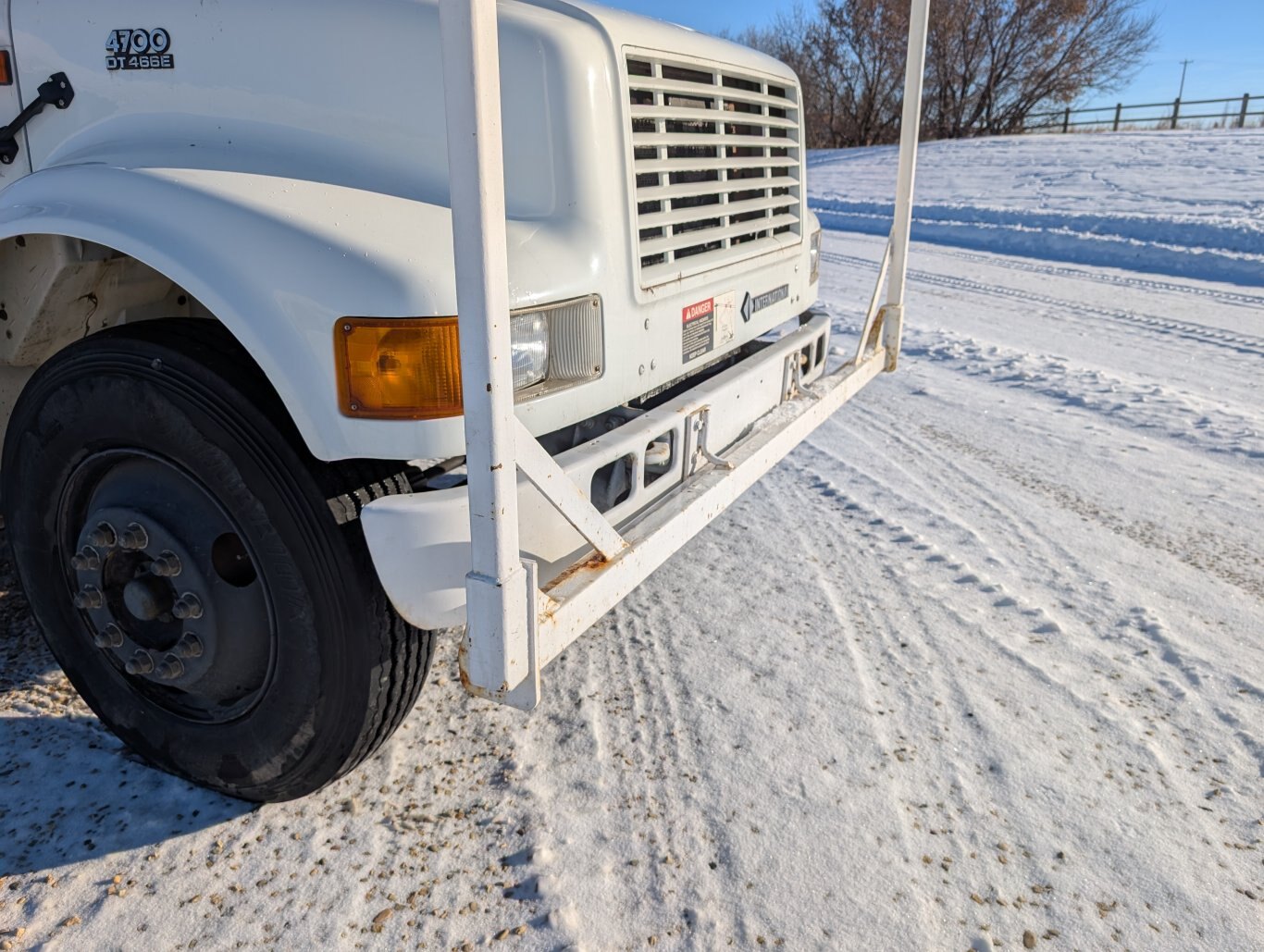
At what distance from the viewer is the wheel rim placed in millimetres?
2225

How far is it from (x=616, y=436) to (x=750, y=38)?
29071 millimetres

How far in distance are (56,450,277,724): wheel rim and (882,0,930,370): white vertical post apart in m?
2.95

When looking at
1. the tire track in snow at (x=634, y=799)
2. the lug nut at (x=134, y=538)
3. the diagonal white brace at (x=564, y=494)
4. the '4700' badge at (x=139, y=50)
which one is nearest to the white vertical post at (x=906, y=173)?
the tire track in snow at (x=634, y=799)

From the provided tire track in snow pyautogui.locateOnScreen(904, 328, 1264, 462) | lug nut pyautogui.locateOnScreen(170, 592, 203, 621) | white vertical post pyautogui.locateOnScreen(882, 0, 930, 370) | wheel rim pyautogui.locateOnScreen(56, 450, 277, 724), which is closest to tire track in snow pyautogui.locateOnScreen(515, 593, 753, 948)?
wheel rim pyautogui.locateOnScreen(56, 450, 277, 724)

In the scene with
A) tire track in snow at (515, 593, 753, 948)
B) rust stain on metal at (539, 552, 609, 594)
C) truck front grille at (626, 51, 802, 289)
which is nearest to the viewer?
tire track in snow at (515, 593, 753, 948)

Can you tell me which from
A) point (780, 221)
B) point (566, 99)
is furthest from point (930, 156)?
point (566, 99)

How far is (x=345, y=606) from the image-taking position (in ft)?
6.69

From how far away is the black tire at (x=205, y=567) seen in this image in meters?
2.04

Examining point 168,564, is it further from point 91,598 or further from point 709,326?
point 709,326

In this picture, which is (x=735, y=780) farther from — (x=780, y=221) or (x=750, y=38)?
(x=750, y=38)

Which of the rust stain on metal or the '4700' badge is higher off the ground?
the '4700' badge

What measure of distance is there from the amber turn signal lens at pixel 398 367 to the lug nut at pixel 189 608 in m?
0.74

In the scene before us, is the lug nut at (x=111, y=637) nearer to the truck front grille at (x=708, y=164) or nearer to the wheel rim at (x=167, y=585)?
the wheel rim at (x=167, y=585)

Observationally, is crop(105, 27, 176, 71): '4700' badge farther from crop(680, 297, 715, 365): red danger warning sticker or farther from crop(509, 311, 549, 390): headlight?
crop(680, 297, 715, 365): red danger warning sticker
